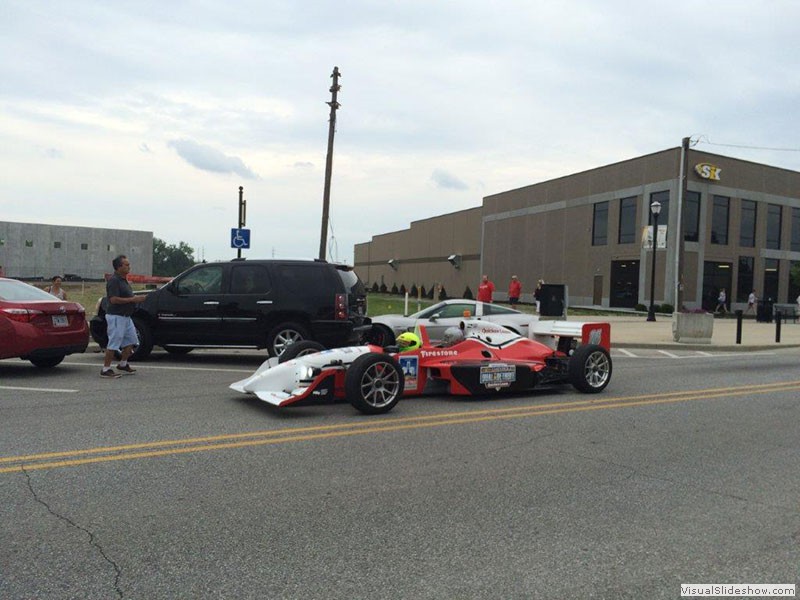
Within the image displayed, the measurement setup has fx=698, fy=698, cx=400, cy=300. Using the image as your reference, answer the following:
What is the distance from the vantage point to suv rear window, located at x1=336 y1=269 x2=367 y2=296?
12.3 metres

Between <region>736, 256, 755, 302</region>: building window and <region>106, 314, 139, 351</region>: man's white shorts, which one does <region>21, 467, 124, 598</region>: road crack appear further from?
<region>736, 256, 755, 302</region>: building window

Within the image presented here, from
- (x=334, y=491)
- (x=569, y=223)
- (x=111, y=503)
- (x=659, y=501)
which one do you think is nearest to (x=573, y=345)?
(x=659, y=501)

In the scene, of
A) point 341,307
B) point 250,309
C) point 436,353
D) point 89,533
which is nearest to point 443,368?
point 436,353

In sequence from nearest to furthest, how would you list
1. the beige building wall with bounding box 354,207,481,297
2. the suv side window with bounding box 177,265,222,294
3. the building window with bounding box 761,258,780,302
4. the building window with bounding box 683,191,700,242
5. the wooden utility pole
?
the suv side window with bounding box 177,265,222,294 → the wooden utility pole → the building window with bounding box 683,191,700,242 → the building window with bounding box 761,258,780,302 → the beige building wall with bounding box 354,207,481,297

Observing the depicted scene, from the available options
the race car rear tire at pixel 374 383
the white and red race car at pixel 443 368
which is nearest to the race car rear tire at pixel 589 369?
the white and red race car at pixel 443 368

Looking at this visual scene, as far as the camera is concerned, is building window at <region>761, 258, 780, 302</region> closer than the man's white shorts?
No

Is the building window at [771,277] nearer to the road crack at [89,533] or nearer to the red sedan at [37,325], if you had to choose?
the red sedan at [37,325]

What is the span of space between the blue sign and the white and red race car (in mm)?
12222

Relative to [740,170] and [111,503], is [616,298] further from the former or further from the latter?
[111,503]

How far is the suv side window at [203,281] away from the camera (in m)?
12.2

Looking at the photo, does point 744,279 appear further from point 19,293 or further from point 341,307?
point 19,293

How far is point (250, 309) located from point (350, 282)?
180 cm

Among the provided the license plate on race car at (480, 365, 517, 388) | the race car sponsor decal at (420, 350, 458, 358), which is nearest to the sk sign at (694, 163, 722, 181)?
the license plate on race car at (480, 365, 517, 388)

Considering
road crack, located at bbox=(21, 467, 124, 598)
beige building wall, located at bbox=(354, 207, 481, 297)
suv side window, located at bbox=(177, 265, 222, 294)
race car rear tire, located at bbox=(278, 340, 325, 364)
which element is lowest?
road crack, located at bbox=(21, 467, 124, 598)
